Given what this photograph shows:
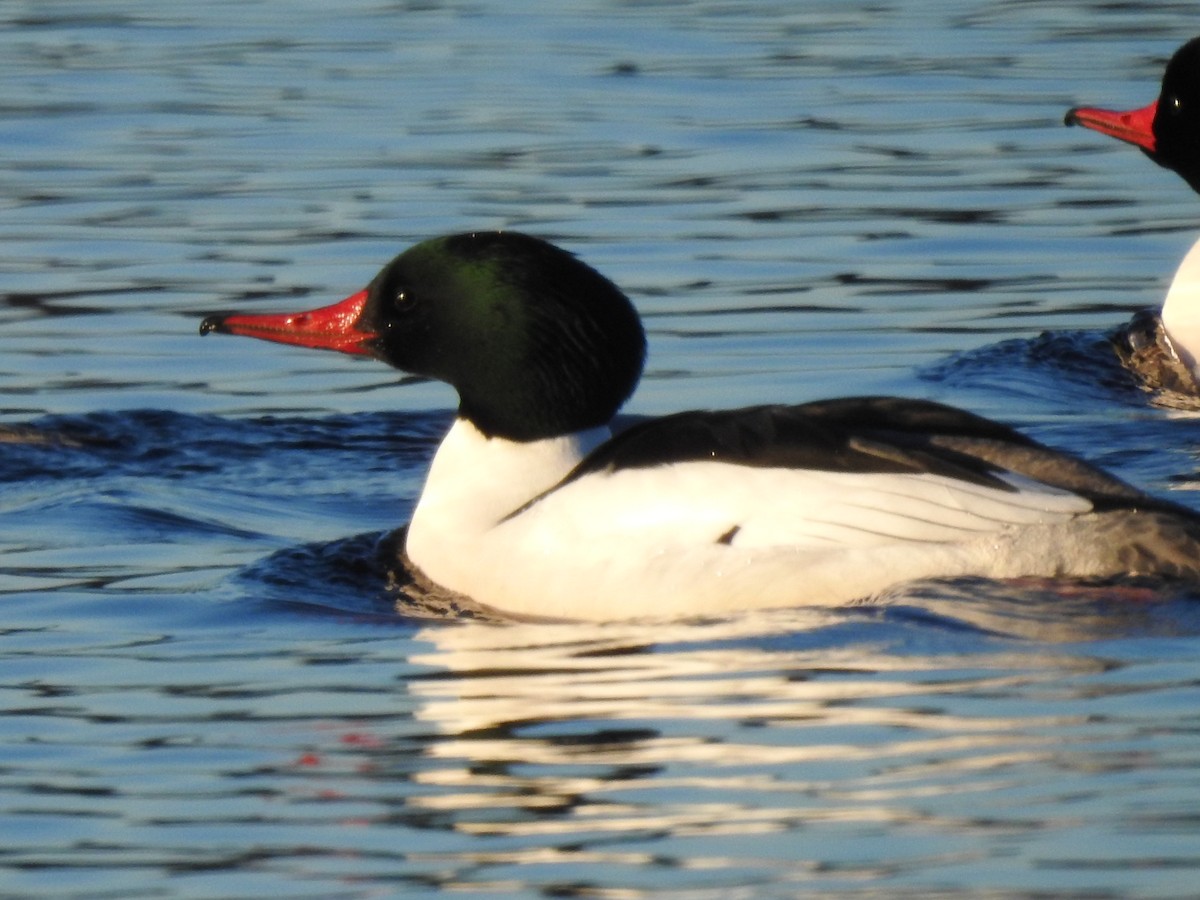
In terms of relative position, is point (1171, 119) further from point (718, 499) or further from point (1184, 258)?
point (718, 499)

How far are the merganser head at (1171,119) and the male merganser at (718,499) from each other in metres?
4.46

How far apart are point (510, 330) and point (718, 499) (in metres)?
0.89

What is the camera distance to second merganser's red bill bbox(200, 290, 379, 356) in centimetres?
803

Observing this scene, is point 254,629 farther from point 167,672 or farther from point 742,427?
point 742,427

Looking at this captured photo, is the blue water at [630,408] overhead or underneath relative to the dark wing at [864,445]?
underneath

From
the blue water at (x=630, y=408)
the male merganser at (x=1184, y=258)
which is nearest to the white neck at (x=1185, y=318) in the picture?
the male merganser at (x=1184, y=258)

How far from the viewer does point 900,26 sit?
18250 millimetres

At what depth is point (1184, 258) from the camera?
11.3 metres

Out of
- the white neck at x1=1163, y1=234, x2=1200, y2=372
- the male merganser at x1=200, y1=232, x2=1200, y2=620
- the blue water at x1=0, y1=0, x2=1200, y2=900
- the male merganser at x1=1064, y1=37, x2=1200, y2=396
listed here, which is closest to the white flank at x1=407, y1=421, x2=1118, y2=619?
the male merganser at x1=200, y1=232, x2=1200, y2=620

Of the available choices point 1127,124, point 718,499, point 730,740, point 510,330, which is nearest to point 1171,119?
point 1127,124

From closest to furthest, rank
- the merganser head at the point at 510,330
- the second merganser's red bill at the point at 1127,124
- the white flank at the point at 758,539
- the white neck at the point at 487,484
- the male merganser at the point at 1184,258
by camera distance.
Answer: the white flank at the point at 758,539, the merganser head at the point at 510,330, the white neck at the point at 487,484, the male merganser at the point at 1184,258, the second merganser's red bill at the point at 1127,124

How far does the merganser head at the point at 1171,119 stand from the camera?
1152 cm

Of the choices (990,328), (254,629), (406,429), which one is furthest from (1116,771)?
(990,328)

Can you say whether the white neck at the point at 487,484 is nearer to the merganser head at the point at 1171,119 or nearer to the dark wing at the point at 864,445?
the dark wing at the point at 864,445
